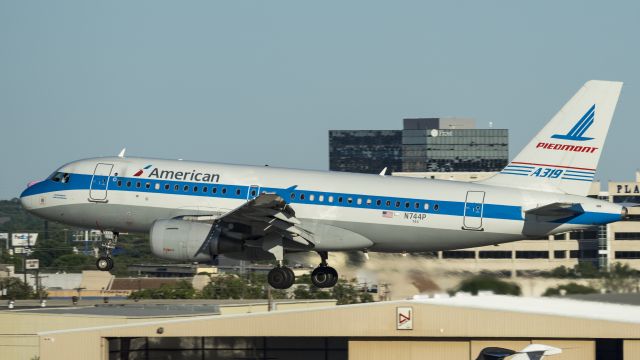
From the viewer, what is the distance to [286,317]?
172 ft

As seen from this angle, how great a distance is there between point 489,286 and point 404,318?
3.78 m

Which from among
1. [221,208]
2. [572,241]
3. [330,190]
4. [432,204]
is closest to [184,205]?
[221,208]

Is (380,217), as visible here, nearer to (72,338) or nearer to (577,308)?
(577,308)

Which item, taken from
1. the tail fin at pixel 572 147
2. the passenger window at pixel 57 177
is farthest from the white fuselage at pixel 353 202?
the passenger window at pixel 57 177

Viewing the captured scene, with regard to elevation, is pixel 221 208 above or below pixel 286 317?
above

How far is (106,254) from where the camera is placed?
54.9 m

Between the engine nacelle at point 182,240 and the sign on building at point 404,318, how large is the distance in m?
7.76

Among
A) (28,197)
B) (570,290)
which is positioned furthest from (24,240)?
(570,290)

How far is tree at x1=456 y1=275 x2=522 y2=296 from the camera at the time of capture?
50469 mm

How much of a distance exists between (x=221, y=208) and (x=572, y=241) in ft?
227

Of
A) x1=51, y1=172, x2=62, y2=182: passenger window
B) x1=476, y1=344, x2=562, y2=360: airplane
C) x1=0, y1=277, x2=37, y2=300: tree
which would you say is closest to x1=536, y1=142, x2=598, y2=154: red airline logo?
x1=476, y1=344, x2=562, y2=360: airplane

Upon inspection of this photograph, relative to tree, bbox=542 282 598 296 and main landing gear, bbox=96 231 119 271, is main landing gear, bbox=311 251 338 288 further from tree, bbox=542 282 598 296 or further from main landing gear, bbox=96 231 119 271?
tree, bbox=542 282 598 296

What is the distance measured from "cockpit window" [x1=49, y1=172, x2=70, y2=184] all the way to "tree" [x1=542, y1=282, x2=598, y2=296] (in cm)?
2145

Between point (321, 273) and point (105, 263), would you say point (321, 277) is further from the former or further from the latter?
point (105, 263)
